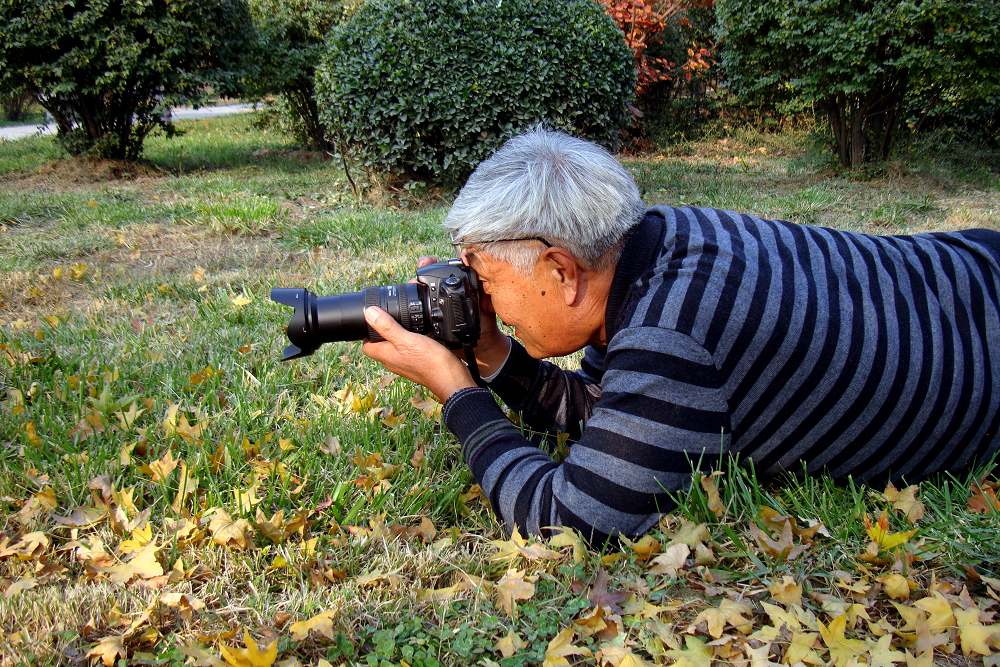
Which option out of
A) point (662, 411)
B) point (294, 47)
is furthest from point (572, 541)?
point (294, 47)

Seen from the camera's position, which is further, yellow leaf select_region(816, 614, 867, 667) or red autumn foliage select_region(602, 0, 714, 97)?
red autumn foliage select_region(602, 0, 714, 97)

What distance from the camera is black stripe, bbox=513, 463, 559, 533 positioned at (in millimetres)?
1975

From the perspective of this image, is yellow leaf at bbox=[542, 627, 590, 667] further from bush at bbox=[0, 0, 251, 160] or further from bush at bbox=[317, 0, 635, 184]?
bush at bbox=[0, 0, 251, 160]

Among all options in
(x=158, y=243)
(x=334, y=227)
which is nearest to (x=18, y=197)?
(x=158, y=243)

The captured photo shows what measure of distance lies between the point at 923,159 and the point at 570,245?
7294 mm

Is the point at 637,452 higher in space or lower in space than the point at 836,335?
lower

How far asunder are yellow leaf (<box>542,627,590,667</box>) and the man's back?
2.06 feet

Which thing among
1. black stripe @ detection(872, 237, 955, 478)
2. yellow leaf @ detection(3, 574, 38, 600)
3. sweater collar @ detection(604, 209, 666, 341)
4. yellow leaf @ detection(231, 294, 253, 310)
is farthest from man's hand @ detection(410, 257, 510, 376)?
yellow leaf @ detection(231, 294, 253, 310)

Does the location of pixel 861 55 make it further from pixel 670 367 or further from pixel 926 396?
pixel 670 367

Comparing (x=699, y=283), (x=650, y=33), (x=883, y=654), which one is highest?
(x=650, y=33)

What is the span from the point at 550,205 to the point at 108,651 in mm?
1411

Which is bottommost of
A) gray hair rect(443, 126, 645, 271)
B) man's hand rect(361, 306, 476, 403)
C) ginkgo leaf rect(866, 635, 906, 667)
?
ginkgo leaf rect(866, 635, 906, 667)

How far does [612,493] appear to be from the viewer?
5.96 ft

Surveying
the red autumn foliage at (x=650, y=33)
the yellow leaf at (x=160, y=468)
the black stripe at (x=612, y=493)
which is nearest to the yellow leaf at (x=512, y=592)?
the black stripe at (x=612, y=493)
